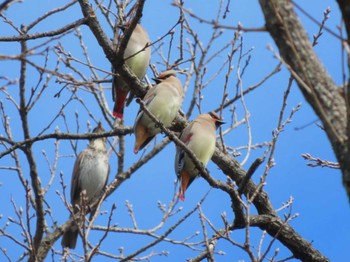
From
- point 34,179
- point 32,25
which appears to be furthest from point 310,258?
point 32,25

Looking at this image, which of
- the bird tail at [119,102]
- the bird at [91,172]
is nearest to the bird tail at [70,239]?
the bird at [91,172]

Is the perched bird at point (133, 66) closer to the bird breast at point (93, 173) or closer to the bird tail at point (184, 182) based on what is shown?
the bird tail at point (184, 182)

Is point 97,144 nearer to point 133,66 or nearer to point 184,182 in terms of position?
point 133,66

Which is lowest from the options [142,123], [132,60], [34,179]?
[34,179]

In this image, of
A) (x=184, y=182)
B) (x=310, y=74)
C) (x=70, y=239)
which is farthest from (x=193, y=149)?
(x=310, y=74)

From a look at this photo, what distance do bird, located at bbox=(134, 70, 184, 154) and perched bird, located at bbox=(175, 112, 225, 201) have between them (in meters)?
0.23

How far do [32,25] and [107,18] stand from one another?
11.1 feet

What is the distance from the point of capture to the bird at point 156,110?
21.1 feet

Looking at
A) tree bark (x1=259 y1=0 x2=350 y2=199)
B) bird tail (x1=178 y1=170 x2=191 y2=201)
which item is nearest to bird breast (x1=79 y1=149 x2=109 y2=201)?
bird tail (x1=178 y1=170 x2=191 y2=201)

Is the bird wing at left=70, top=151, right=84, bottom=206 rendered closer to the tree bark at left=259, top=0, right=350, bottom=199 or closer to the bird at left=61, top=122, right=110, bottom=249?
the bird at left=61, top=122, right=110, bottom=249

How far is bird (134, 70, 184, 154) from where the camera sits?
6426mm

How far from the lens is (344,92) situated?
240 centimetres

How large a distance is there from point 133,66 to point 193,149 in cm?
137

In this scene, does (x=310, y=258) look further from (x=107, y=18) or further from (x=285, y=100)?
(x=107, y=18)
